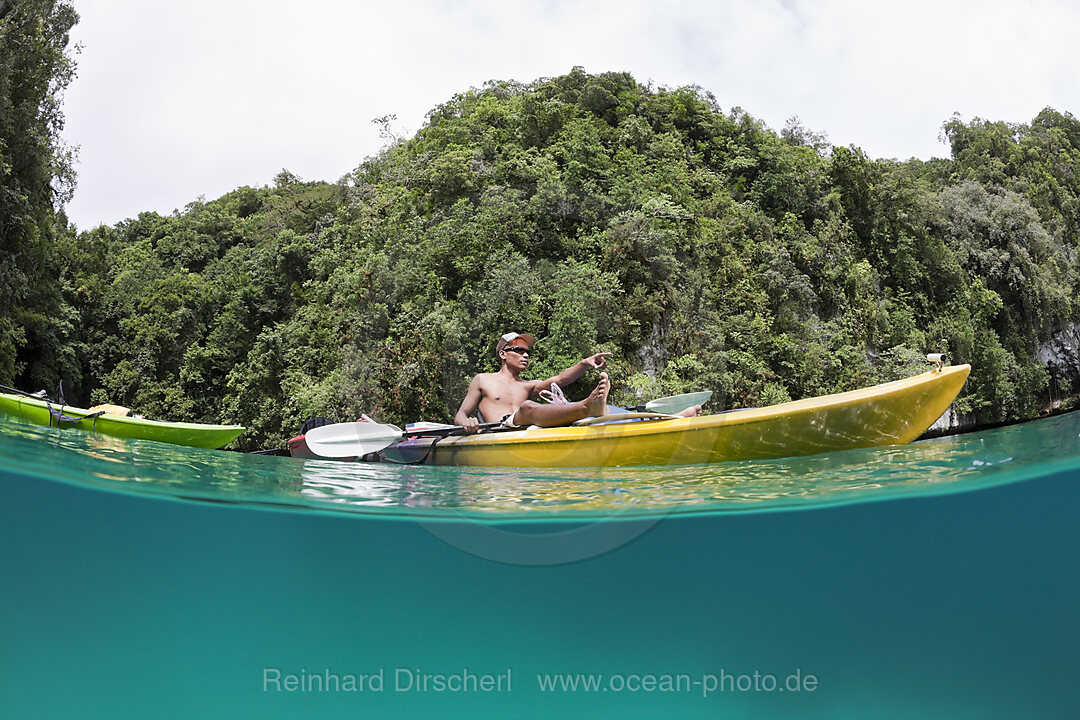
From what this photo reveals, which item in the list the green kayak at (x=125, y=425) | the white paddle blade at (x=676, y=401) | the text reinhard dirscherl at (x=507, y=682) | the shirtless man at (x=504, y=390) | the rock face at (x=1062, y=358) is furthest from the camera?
the rock face at (x=1062, y=358)

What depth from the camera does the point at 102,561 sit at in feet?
13.1

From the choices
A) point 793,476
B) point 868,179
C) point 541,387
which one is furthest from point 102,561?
point 868,179

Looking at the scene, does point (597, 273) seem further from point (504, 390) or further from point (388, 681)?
point (388, 681)

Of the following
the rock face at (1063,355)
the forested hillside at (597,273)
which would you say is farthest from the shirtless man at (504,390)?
the rock face at (1063,355)

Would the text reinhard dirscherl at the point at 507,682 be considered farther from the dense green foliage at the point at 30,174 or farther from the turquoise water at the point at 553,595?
the dense green foliage at the point at 30,174

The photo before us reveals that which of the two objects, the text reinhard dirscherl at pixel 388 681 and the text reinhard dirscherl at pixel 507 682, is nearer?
the text reinhard dirscherl at pixel 507 682

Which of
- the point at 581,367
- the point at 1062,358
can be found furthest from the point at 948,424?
the point at 581,367

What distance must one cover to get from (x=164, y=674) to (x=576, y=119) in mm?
13516

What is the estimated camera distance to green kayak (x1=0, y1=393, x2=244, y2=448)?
22.7 feet

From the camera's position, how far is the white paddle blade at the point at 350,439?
5.66 metres

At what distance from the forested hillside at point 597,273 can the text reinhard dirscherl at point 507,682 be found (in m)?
8.31

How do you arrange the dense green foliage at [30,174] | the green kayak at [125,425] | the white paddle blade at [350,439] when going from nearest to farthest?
the white paddle blade at [350,439]
the green kayak at [125,425]
the dense green foliage at [30,174]

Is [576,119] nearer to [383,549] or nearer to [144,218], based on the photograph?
[383,549]

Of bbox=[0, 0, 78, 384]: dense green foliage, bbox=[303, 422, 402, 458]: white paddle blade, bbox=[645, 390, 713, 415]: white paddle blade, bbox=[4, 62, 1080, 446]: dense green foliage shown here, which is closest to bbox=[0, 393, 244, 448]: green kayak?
bbox=[303, 422, 402, 458]: white paddle blade
